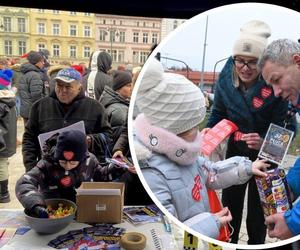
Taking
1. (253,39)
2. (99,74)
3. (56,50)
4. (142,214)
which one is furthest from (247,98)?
(56,50)

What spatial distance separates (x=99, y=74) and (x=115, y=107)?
0.53 meters

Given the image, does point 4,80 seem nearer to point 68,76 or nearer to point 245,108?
point 68,76

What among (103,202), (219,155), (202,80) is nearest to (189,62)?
(202,80)

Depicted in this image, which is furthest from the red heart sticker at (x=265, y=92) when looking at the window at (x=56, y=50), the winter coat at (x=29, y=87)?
the window at (x=56, y=50)

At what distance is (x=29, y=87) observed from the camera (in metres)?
2.84

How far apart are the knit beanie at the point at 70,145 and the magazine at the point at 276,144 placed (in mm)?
651

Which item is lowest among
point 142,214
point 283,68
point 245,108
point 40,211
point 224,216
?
point 142,214

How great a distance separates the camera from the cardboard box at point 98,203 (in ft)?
4.74

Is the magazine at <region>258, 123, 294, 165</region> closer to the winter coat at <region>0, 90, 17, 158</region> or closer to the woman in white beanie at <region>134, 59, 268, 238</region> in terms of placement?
the woman in white beanie at <region>134, 59, 268, 238</region>

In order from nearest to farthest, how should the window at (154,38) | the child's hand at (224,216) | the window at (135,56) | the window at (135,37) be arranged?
the child's hand at (224,216), the window at (154,38), the window at (135,37), the window at (135,56)

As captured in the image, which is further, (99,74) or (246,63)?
(99,74)

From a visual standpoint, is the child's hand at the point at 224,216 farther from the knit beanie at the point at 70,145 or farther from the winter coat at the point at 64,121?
the winter coat at the point at 64,121

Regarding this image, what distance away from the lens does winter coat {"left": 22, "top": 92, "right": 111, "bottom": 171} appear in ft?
5.15

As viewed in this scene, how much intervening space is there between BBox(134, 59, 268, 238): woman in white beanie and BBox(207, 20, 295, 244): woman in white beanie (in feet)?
0.15
